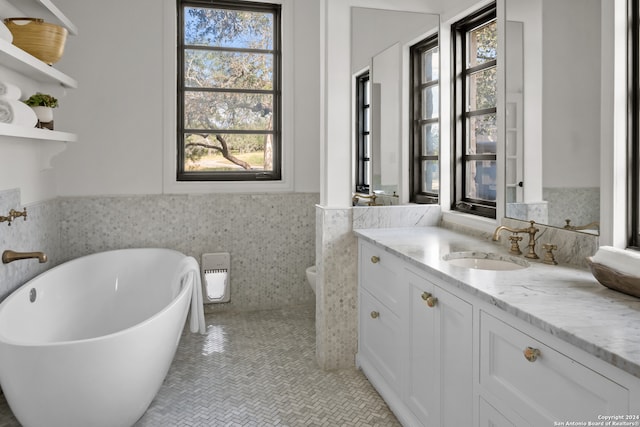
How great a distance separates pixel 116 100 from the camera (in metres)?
3.55

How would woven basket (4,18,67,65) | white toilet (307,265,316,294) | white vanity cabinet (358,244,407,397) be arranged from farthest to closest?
white toilet (307,265,316,294) < woven basket (4,18,67,65) < white vanity cabinet (358,244,407,397)

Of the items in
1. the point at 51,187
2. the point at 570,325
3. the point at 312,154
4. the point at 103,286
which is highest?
the point at 312,154

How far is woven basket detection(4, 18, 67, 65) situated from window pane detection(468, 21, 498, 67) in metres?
2.31

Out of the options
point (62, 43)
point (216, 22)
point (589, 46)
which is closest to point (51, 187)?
point (62, 43)

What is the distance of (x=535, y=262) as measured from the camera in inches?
74.7

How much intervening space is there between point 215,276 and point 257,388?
139 centimetres

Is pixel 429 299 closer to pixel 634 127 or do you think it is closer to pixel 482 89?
pixel 634 127

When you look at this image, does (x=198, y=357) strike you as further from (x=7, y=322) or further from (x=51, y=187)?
(x=51, y=187)

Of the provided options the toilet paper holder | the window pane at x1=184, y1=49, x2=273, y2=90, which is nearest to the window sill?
the toilet paper holder

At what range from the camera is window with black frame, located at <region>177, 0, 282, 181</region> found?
3.75m

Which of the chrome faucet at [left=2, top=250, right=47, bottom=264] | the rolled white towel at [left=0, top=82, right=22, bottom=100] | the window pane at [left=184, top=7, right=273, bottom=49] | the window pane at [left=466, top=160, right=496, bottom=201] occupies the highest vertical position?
the window pane at [left=184, top=7, right=273, bottom=49]

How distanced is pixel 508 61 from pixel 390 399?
1687mm

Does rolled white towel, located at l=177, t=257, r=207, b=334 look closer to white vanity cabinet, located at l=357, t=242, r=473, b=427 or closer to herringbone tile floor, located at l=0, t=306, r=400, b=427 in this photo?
herringbone tile floor, located at l=0, t=306, r=400, b=427

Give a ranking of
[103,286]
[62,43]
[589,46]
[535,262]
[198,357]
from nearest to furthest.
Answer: [589,46] → [535,262] → [62,43] → [198,357] → [103,286]
